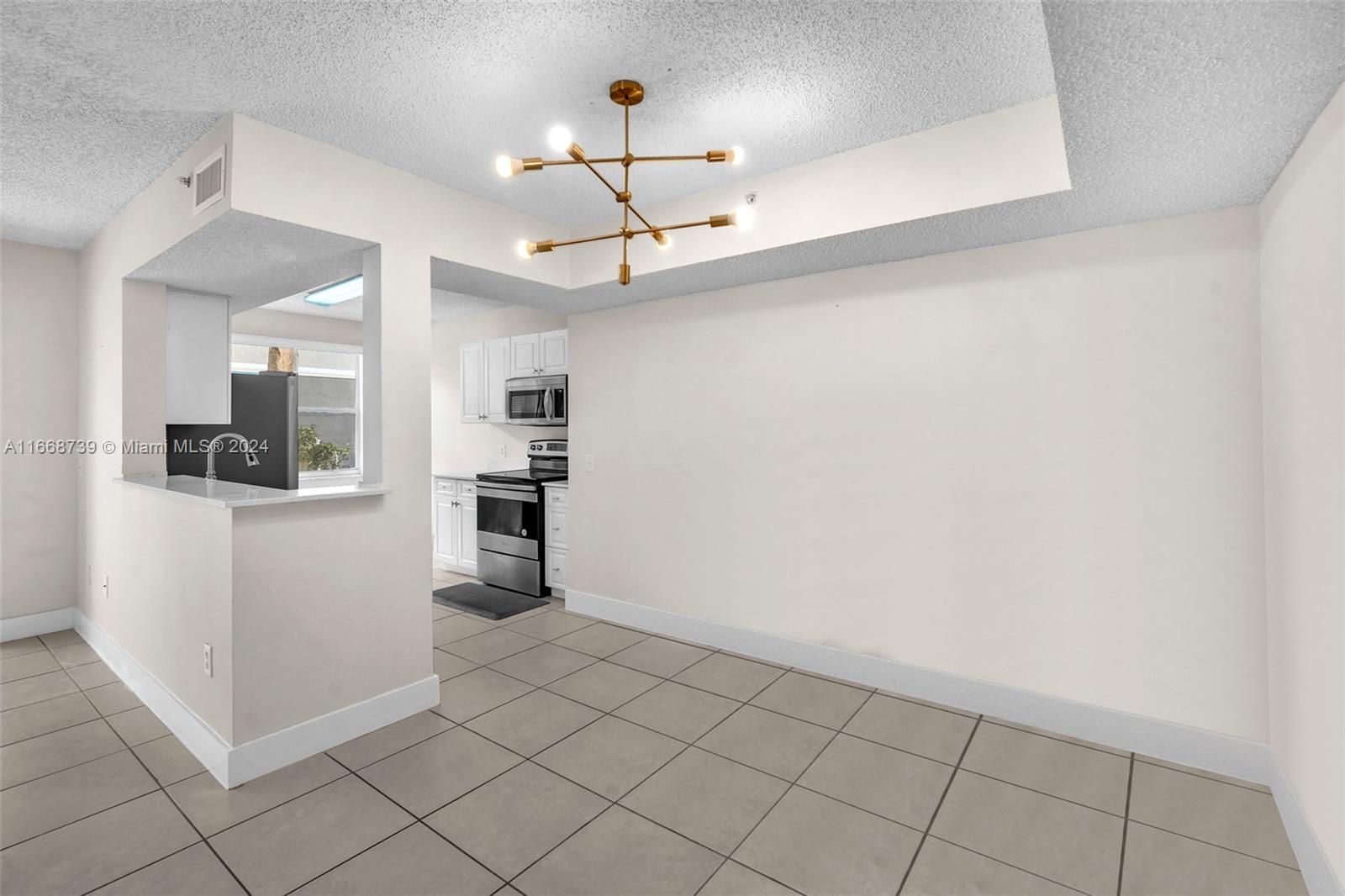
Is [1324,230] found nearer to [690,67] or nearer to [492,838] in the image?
[690,67]

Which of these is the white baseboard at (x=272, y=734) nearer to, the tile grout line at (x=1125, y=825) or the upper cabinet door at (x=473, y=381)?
the tile grout line at (x=1125, y=825)

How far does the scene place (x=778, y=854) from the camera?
202 centimetres

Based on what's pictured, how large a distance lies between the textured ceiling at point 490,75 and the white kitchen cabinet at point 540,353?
216 cm

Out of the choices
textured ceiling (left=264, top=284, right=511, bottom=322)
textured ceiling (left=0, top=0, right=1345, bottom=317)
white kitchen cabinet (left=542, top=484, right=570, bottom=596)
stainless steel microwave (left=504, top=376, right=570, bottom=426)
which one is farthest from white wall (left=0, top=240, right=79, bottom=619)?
white kitchen cabinet (left=542, top=484, right=570, bottom=596)

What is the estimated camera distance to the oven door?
503 centimetres

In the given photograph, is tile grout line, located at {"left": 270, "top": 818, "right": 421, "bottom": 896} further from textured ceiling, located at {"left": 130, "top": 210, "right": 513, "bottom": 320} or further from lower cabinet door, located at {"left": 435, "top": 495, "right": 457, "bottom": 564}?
lower cabinet door, located at {"left": 435, "top": 495, "right": 457, "bottom": 564}

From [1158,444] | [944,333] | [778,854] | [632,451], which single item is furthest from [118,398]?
[1158,444]

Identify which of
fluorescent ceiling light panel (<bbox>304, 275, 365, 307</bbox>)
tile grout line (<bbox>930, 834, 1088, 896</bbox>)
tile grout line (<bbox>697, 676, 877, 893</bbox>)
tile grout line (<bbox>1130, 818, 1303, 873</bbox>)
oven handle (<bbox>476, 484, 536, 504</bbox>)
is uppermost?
fluorescent ceiling light panel (<bbox>304, 275, 365, 307</bbox>)

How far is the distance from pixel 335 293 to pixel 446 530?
91.5 inches

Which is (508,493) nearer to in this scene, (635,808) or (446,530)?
(446,530)

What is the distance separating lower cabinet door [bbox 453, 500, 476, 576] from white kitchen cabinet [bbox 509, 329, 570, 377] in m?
1.29

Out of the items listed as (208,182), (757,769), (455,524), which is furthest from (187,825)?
(455,524)

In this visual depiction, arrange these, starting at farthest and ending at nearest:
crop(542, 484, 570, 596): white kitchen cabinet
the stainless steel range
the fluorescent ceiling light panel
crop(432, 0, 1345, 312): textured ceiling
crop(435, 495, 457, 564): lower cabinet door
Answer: crop(435, 495, 457, 564): lower cabinet door → the stainless steel range → crop(542, 484, 570, 596): white kitchen cabinet → the fluorescent ceiling light panel → crop(432, 0, 1345, 312): textured ceiling

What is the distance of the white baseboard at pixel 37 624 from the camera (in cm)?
409
